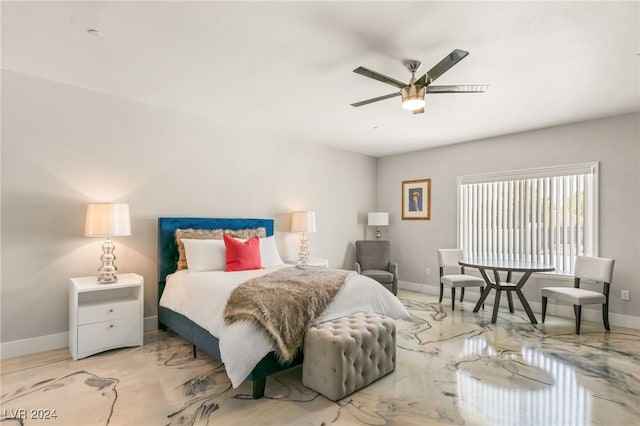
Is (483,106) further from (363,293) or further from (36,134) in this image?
(36,134)

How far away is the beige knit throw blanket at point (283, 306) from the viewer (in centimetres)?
241

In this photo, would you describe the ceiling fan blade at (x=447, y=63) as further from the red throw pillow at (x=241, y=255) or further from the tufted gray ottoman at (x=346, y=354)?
the red throw pillow at (x=241, y=255)

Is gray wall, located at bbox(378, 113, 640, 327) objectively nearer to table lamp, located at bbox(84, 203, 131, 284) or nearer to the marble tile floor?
the marble tile floor

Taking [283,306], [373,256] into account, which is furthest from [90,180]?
[373,256]

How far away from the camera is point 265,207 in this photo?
5.07 m

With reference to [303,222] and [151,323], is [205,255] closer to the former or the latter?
[151,323]

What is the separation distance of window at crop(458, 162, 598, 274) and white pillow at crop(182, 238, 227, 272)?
398cm

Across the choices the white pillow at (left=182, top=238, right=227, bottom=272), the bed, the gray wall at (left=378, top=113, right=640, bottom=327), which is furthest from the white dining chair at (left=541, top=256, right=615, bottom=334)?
the white pillow at (left=182, top=238, right=227, bottom=272)

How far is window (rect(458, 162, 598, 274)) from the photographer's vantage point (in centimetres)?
450

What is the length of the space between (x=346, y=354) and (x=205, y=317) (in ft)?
3.92

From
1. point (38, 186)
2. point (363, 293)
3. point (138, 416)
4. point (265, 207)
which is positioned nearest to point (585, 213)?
point (363, 293)

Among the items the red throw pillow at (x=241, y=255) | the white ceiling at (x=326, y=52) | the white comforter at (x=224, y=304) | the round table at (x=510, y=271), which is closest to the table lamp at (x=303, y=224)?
the red throw pillow at (x=241, y=255)

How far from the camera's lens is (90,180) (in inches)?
140

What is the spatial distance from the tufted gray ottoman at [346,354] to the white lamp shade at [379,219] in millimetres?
3691
